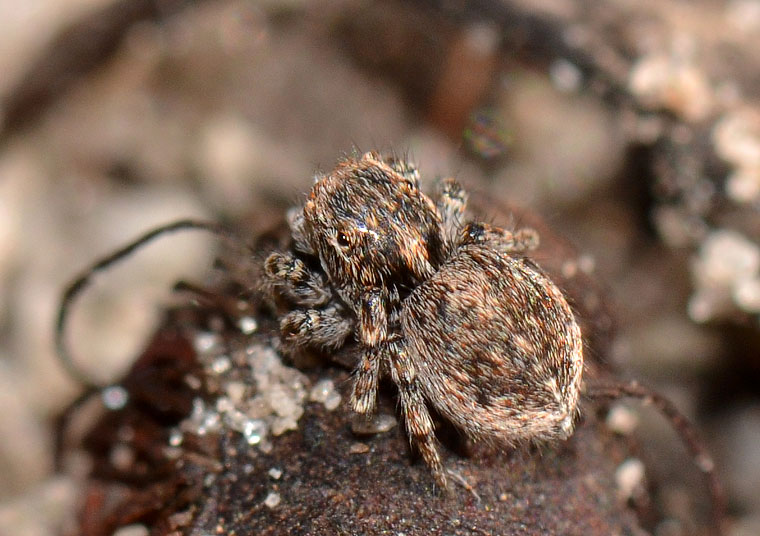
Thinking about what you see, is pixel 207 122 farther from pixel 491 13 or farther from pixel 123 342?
pixel 491 13

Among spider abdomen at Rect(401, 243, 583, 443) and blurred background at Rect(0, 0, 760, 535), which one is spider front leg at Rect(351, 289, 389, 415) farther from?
blurred background at Rect(0, 0, 760, 535)

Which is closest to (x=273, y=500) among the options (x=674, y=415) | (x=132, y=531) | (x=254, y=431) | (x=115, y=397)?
(x=254, y=431)

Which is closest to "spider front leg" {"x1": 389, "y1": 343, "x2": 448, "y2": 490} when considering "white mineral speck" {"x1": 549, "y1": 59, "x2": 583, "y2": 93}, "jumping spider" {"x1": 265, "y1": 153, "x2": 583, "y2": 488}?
"jumping spider" {"x1": 265, "y1": 153, "x2": 583, "y2": 488}

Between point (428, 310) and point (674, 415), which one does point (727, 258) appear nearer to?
point (674, 415)

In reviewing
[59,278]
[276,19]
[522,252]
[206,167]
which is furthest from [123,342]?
[522,252]

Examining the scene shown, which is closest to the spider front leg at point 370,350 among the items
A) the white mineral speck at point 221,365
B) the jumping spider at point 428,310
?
the jumping spider at point 428,310
